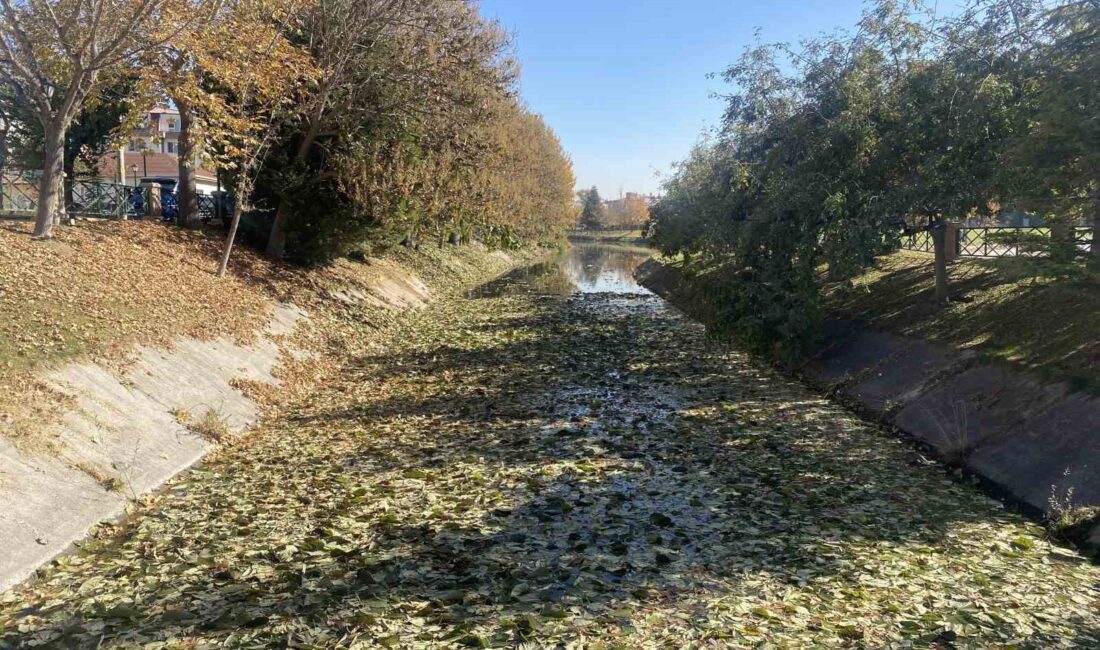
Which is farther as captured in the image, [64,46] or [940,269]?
[940,269]

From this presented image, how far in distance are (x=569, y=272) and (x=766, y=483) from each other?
5742 centimetres

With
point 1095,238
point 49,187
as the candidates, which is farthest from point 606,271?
point 1095,238

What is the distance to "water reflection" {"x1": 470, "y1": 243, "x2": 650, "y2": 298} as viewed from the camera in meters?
48.8

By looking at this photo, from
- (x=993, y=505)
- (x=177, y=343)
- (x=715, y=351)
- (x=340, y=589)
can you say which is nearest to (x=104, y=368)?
(x=177, y=343)

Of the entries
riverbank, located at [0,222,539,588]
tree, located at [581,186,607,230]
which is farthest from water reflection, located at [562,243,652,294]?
tree, located at [581,186,607,230]

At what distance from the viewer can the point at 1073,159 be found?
12609 mm

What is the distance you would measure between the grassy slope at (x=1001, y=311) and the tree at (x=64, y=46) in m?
21.3

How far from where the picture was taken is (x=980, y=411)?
14797mm

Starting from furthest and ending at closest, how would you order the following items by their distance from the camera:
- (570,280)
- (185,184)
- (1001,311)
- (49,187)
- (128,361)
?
1. (570,280)
2. (185,184)
3. (49,187)
4. (1001,311)
5. (128,361)

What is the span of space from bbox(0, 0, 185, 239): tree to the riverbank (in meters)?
2.33

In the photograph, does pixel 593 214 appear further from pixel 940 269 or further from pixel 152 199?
pixel 940 269

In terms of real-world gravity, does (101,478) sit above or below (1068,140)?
below

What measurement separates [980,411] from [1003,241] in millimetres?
3590

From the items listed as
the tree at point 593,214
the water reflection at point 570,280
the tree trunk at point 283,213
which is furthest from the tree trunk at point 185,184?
the tree at point 593,214
